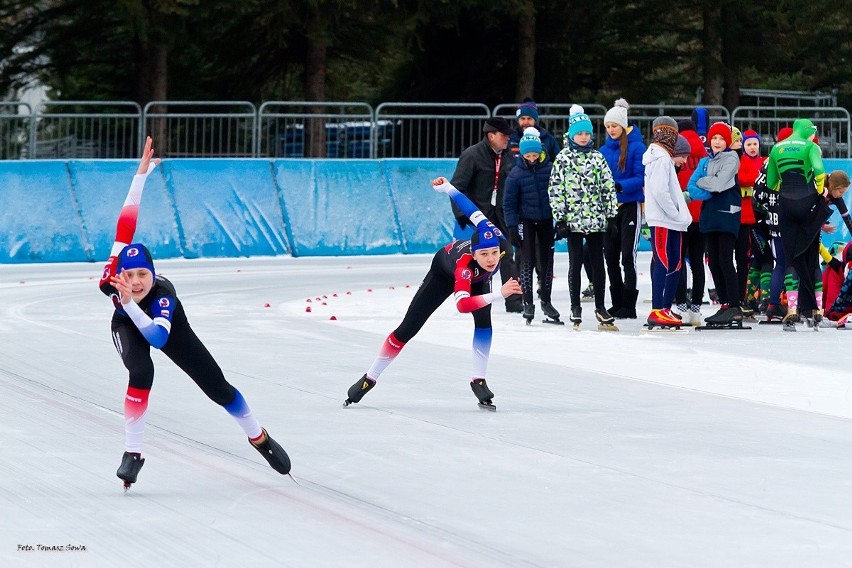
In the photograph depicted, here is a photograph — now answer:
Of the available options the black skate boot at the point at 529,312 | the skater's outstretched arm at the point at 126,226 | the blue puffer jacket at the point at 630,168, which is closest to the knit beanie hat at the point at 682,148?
the blue puffer jacket at the point at 630,168

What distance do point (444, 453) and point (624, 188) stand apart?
7314mm

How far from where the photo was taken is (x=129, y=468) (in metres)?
7.52

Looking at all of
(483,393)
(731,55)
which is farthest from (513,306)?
(731,55)

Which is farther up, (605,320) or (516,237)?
(516,237)

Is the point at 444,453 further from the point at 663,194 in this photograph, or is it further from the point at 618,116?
the point at 618,116

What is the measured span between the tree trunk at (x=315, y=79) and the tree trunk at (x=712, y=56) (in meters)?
8.37

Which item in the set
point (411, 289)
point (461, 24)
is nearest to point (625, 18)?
point (461, 24)

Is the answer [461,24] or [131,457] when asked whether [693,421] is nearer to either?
[131,457]

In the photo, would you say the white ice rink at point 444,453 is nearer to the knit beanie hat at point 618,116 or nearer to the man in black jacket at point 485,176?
the man in black jacket at point 485,176

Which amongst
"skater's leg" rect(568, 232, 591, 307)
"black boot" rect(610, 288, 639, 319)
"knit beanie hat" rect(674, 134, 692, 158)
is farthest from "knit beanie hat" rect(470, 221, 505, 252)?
"black boot" rect(610, 288, 639, 319)

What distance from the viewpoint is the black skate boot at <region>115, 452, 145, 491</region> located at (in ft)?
24.5

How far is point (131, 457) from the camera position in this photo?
7.58m

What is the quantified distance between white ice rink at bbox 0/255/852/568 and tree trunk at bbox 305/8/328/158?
38.3 ft

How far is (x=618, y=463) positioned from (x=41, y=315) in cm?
887
